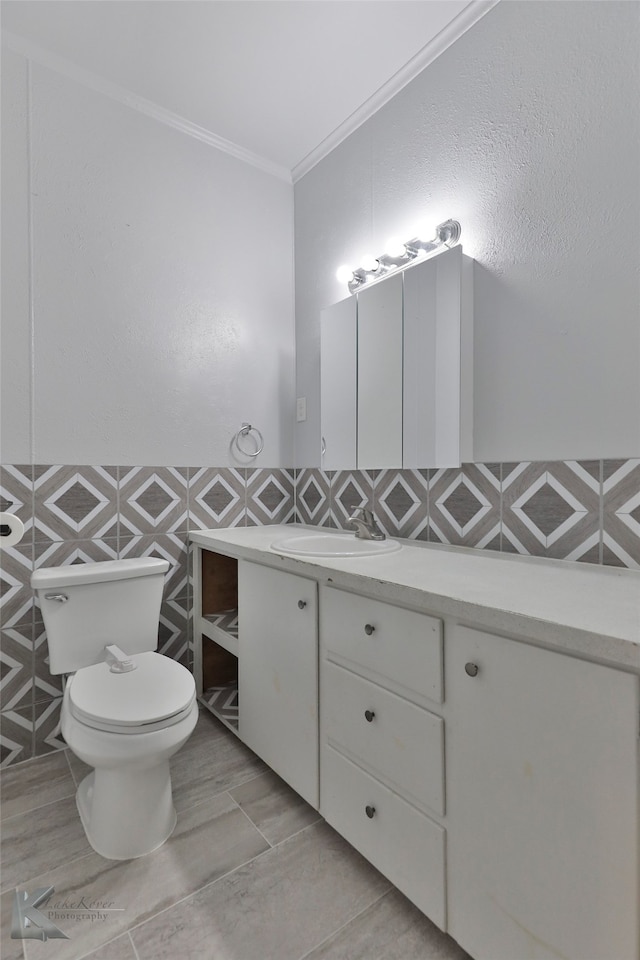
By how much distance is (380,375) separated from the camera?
1935 mm

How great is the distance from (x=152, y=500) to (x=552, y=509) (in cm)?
156

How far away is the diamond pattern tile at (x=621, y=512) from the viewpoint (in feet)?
4.09

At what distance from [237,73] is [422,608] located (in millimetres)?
2135

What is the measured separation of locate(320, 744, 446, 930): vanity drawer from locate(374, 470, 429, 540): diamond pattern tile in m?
0.85

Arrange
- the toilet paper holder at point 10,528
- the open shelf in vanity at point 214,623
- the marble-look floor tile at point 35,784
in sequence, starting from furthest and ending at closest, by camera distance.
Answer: the open shelf in vanity at point 214,623 → the marble-look floor tile at point 35,784 → the toilet paper holder at point 10,528

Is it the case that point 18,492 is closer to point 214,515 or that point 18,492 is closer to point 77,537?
point 77,537

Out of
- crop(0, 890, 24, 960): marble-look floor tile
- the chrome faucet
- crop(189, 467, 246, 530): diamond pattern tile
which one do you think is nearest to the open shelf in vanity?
crop(189, 467, 246, 530): diamond pattern tile

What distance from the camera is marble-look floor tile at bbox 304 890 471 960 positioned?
3.47 feet

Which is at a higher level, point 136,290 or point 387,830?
point 136,290

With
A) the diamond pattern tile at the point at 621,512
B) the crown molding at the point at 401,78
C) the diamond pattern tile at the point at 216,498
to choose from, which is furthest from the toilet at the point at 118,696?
the crown molding at the point at 401,78

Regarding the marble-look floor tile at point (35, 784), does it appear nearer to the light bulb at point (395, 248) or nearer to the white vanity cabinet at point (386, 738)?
the white vanity cabinet at point (386, 738)

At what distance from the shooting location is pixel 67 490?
183 centimetres

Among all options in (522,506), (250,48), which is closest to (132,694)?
(522,506)

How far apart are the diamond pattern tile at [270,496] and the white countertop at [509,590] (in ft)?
2.16
